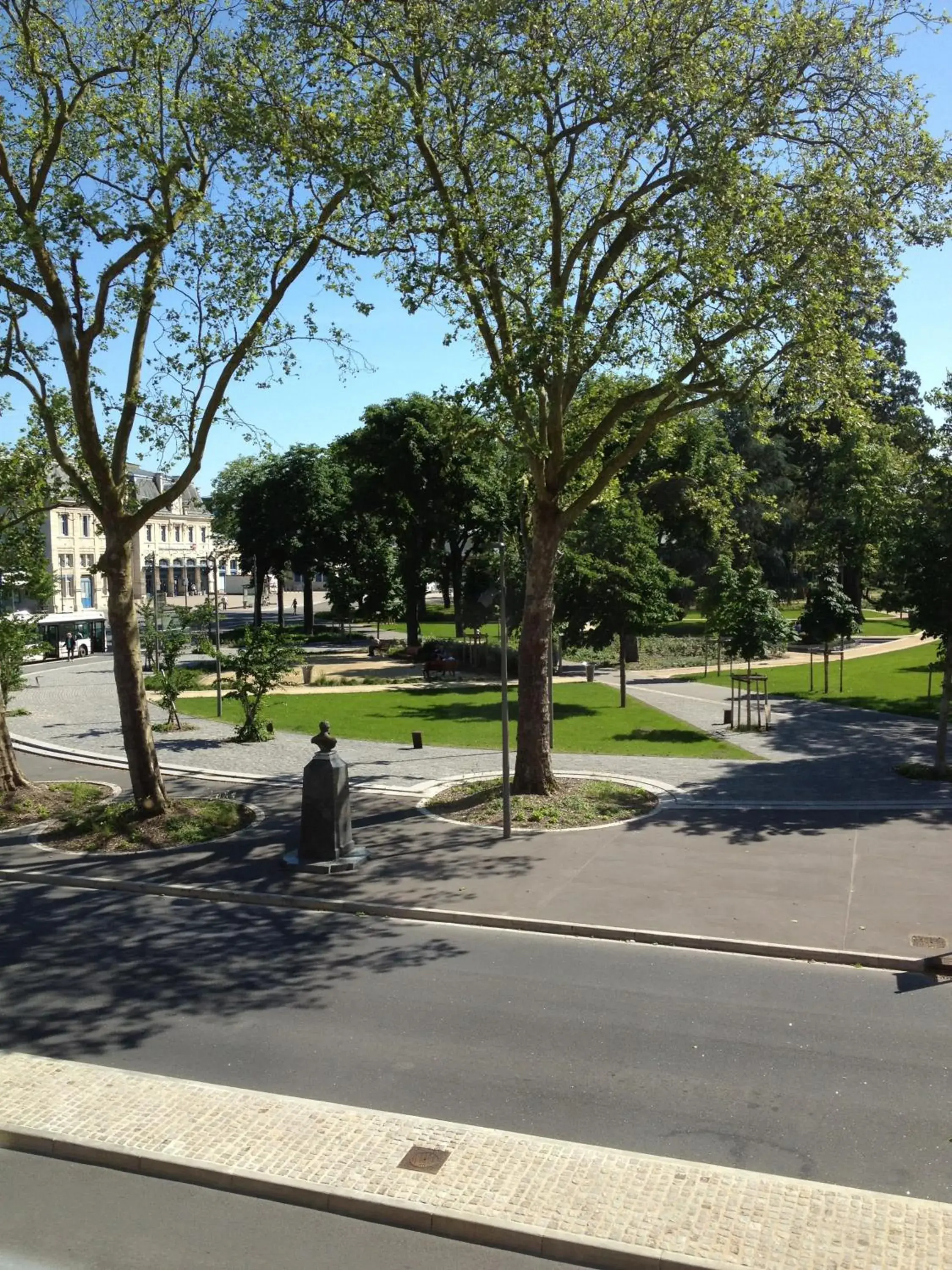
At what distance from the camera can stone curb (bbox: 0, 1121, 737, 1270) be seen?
5430 mm

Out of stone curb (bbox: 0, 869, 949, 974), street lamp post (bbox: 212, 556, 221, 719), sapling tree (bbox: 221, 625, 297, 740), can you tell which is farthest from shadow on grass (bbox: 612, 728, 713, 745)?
stone curb (bbox: 0, 869, 949, 974)

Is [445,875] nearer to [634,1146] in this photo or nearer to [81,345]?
[634,1146]

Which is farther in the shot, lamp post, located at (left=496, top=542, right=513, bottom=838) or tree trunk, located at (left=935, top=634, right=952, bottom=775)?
tree trunk, located at (left=935, top=634, right=952, bottom=775)

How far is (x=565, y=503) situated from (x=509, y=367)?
14.2 feet

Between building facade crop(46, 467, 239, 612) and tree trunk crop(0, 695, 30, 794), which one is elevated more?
building facade crop(46, 467, 239, 612)

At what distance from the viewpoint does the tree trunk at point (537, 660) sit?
1648 centimetres

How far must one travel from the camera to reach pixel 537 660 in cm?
1666

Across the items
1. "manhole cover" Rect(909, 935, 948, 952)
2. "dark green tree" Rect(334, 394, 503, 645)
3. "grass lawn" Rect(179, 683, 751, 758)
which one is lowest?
"manhole cover" Rect(909, 935, 948, 952)

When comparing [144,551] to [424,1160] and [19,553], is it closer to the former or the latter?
[19,553]

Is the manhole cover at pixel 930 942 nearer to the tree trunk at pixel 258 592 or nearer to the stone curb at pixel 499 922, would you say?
the stone curb at pixel 499 922

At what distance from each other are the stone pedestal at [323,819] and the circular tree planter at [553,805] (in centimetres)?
253

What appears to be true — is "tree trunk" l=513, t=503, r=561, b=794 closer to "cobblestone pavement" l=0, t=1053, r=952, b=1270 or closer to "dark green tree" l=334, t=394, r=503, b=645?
"cobblestone pavement" l=0, t=1053, r=952, b=1270

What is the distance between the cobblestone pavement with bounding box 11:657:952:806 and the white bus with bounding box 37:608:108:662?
24.2m

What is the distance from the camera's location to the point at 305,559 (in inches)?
2281
